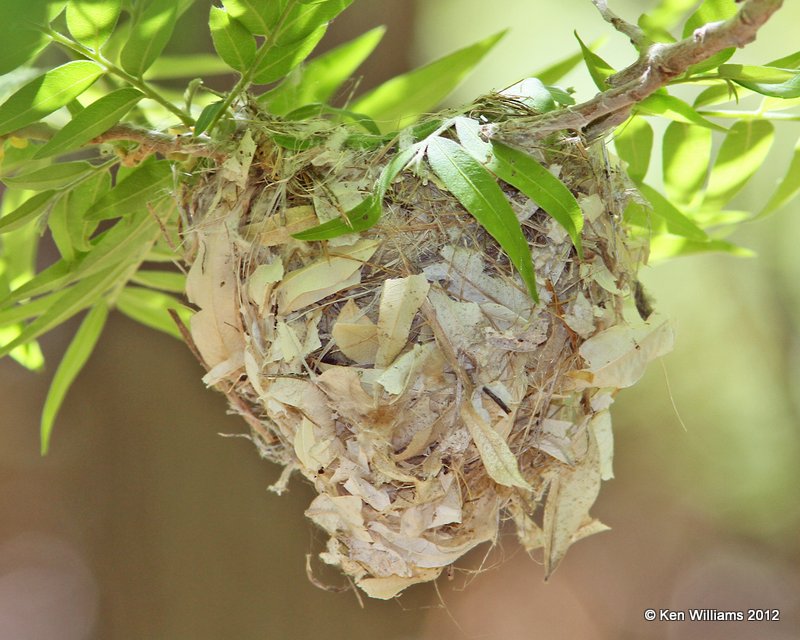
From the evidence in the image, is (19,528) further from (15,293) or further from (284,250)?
(284,250)

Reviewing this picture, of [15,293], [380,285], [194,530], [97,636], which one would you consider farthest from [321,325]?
[97,636]

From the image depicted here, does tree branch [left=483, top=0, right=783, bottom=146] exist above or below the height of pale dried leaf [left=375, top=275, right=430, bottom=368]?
above

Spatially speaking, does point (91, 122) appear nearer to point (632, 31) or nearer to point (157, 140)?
point (157, 140)

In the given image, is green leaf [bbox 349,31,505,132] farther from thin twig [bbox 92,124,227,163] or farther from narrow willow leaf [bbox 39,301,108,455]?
narrow willow leaf [bbox 39,301,108,455]

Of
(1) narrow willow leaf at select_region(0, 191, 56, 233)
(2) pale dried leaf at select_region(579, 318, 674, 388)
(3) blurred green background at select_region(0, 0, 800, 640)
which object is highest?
(1) narrow willow leaf at select_region(0, 191, 56, 233)

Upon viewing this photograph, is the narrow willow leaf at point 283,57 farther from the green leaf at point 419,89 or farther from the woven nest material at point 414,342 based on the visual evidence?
the green leaf at point 419,89

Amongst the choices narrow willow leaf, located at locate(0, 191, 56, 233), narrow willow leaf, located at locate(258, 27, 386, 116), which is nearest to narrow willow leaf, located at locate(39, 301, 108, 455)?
narrow willow leaf, located at locate(0, 191, 56, 233)
